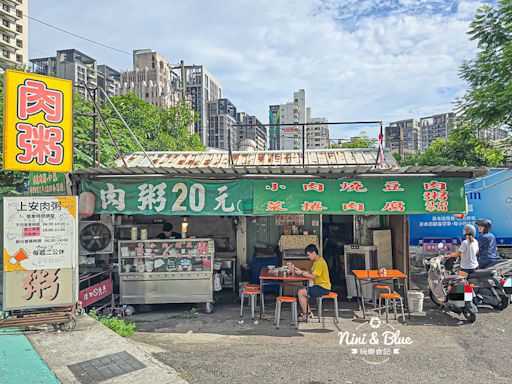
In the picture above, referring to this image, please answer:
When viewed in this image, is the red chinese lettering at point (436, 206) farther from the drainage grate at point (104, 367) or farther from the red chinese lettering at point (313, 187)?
the drainage grate at point (104, 367)

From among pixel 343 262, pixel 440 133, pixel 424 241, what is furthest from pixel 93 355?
pixel 440 133

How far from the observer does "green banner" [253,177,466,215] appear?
808cm

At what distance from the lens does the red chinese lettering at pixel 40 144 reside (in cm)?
638

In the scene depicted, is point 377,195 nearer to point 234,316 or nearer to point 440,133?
point 234,316

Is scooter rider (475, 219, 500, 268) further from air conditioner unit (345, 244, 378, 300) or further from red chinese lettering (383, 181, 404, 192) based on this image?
red chinese lettering (383, 181, 404, 192)

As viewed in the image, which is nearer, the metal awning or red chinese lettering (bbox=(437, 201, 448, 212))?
the metal awning

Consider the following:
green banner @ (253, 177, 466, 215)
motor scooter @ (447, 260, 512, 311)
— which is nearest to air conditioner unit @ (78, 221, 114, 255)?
green banner @ (253, 177, 466, 215)

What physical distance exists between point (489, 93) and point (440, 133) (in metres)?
130

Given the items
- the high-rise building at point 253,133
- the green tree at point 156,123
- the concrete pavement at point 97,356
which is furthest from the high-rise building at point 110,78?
the concrete pavement at point 97,356

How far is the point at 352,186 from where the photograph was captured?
822cm

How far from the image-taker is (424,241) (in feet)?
43.9

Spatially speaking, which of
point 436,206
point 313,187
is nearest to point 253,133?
point 313,187

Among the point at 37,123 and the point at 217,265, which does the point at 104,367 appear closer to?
the point at 37,123

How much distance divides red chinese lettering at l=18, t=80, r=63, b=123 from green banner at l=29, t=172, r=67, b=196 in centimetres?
177
